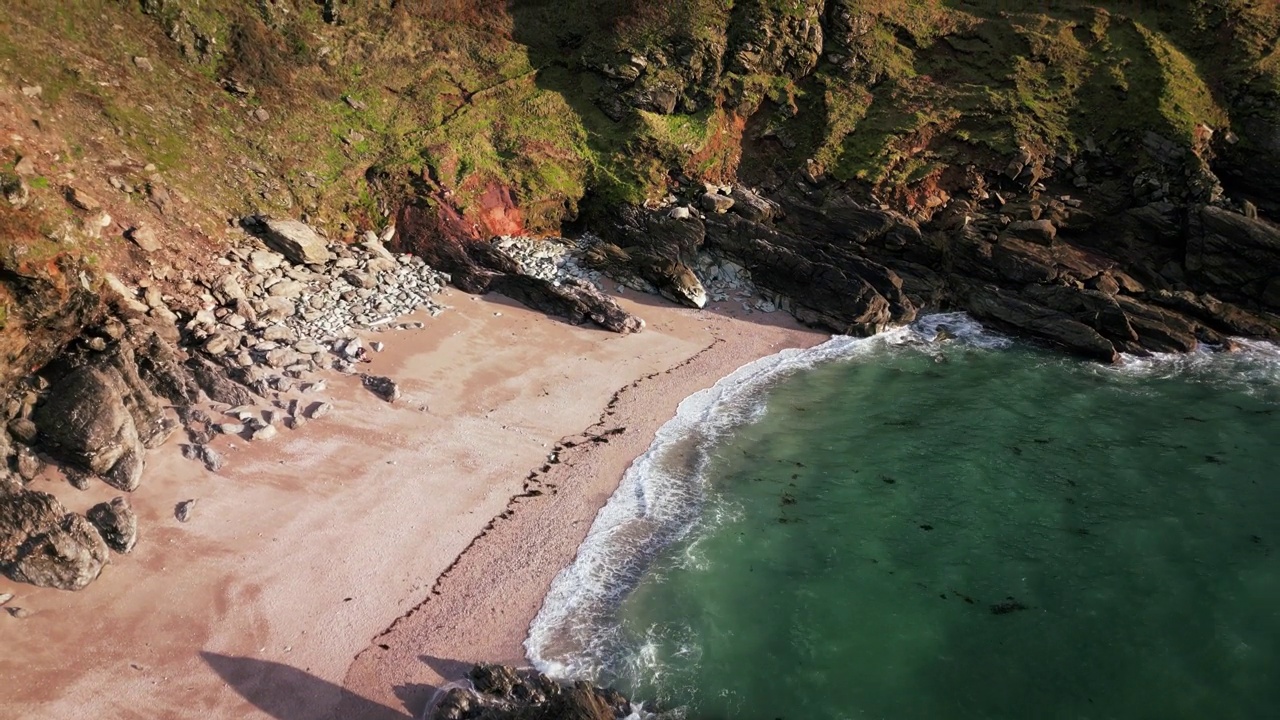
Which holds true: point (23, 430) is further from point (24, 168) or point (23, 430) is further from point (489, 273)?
point (489, 273)

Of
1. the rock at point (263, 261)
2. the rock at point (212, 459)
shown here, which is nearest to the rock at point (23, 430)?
the rock at point (212, 459)

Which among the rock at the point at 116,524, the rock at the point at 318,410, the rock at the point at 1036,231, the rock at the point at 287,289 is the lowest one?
the rock at the point at 116,524

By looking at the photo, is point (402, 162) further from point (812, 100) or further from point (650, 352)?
point (812, 100)

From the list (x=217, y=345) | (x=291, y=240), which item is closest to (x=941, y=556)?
(x=217, y=345)

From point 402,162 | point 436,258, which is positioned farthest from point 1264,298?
point 402,162

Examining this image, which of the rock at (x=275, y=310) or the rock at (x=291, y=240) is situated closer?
the rock at (x=275, y=310)

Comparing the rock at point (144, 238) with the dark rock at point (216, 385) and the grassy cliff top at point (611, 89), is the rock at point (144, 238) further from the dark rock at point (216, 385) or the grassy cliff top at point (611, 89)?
the dark rock at point (216, 385)

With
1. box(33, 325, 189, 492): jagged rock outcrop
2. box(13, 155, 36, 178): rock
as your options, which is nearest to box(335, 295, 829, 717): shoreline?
box(33, 325, 189, 492): jagged rock outcrop
